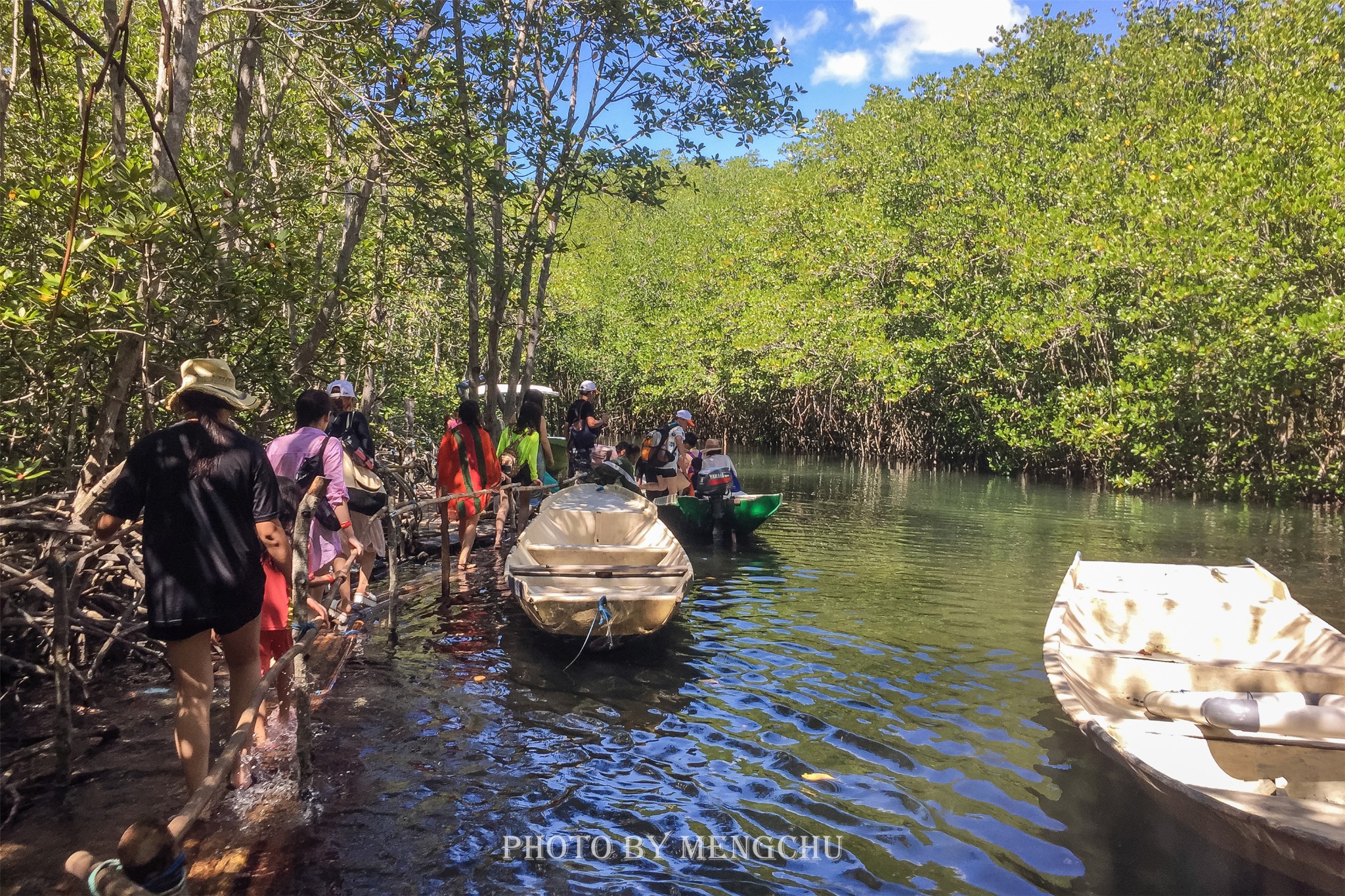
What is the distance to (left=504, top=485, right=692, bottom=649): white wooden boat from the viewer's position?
22.1 ft

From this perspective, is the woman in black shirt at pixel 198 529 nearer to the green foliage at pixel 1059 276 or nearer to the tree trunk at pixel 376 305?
the tree trunk at pixel 376 305

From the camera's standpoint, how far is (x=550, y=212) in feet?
35.9

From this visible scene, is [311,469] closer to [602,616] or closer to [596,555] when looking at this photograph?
[602,616]

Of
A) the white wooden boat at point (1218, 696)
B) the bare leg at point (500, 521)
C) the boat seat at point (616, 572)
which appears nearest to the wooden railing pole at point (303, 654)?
the boat seat at point (616, 572)

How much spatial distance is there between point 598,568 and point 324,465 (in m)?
2.71

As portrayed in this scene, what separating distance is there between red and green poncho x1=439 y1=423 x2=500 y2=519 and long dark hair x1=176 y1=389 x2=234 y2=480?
4817 mm

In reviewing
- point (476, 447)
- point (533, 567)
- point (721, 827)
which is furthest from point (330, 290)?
point (721, 827)

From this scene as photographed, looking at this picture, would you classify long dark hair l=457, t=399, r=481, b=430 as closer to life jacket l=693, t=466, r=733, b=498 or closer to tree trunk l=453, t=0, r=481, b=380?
tree trunk l=453, t=0, r=481, b=380

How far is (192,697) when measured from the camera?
3.60 m

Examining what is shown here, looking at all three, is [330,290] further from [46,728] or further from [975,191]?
[975,191]

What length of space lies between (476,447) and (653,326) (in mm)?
25897

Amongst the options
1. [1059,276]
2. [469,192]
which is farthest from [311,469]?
[1059,276]

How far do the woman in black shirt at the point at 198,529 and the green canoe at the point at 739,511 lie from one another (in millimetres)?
8762

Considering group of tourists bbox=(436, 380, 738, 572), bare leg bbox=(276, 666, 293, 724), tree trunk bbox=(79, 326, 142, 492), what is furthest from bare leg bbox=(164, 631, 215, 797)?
group of tourists bbox=(436, 380, 738, 572)
